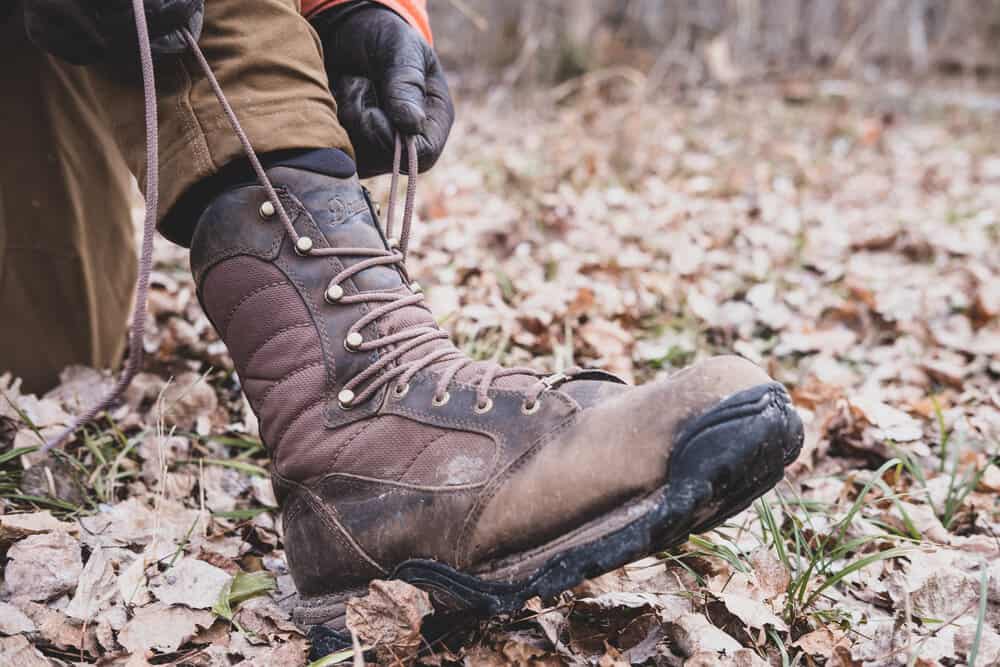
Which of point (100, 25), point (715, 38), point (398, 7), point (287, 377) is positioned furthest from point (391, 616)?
point (715, 38)

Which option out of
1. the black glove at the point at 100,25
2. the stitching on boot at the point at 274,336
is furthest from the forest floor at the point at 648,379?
the black glove at the point at 100,25

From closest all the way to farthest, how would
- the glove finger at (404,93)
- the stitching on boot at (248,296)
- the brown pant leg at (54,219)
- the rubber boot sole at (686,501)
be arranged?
the rubber boot sole at (686,501)
the stitching on boot at (248,296)
the glove finger at (404,93)
the brown pant leg at (54,219)

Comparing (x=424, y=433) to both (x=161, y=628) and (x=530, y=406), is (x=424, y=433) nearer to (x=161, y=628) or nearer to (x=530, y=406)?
(x=530, y=406)

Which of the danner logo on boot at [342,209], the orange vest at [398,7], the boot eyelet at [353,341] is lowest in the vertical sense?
the boot eyelet at [353,341]

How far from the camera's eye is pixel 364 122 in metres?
1.42

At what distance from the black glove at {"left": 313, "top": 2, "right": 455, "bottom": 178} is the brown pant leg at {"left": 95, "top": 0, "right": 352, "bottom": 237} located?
17 centimetres

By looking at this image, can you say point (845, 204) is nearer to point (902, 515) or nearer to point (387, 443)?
point (902, 515)

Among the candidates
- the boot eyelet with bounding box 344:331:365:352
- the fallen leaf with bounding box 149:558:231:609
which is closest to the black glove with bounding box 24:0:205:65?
the boot eyelet with bounding box 344:331:365:352

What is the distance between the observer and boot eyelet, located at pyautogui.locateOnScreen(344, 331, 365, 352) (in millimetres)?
1184

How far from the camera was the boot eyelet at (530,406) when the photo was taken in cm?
114

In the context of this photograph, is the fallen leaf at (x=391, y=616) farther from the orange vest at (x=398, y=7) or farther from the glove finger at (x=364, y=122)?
the orange vest at (x=398, y=7)

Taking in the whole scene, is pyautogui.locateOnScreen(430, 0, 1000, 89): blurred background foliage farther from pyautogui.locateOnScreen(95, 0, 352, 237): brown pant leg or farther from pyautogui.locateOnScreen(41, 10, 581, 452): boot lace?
pyautogui.locateOnScreen(41, 10, 581, 452): boot lace

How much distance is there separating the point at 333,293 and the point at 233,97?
12.6 inches

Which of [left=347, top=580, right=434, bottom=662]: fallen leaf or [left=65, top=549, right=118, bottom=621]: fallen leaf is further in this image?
[left=65, top=549, right=118, bottom=621]: fallen leaf
